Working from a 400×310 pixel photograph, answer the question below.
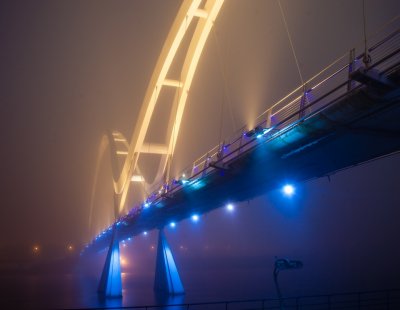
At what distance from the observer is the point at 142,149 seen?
4244cm

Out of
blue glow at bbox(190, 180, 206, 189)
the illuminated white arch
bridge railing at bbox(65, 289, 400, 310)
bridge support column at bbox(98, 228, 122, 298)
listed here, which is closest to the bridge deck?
blue glow at bbox(190, 180, 206, 189)

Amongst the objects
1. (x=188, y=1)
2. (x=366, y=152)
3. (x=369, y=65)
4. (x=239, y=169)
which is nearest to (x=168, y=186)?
(x=239, y=169)

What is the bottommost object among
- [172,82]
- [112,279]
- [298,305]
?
[298,305]

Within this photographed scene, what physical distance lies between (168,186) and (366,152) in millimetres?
17616

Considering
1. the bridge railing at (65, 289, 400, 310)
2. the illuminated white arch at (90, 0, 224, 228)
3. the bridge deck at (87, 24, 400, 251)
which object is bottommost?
the bridge railing at (65, 289, 400, 310)

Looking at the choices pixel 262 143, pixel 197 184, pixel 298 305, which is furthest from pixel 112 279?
pixel 262 143

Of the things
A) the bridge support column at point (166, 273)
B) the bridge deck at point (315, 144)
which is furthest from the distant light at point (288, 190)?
the bridge support column at point (166, 273)

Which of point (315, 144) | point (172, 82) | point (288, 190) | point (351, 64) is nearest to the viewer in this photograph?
point (351, 64)

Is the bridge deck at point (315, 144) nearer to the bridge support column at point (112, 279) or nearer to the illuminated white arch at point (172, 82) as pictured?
the illuminated white arch at point (172, 82)

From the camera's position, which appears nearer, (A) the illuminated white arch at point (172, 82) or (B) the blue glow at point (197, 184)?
(B) the blue glow at point (197, 184)

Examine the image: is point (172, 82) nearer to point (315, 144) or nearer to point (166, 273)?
point (166, 273)

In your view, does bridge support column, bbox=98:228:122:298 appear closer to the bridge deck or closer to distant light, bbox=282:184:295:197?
the bridge deck

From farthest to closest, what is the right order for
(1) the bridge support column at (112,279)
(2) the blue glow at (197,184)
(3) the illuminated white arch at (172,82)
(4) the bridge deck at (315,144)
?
(1) the bridge support column at (112,279)
(3) the illuminated white arch at (172,82)
(2) the blue glow at (197,184)
(4) the bridge deck at (315,144)

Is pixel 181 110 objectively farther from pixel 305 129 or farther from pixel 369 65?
pixel 369 65
